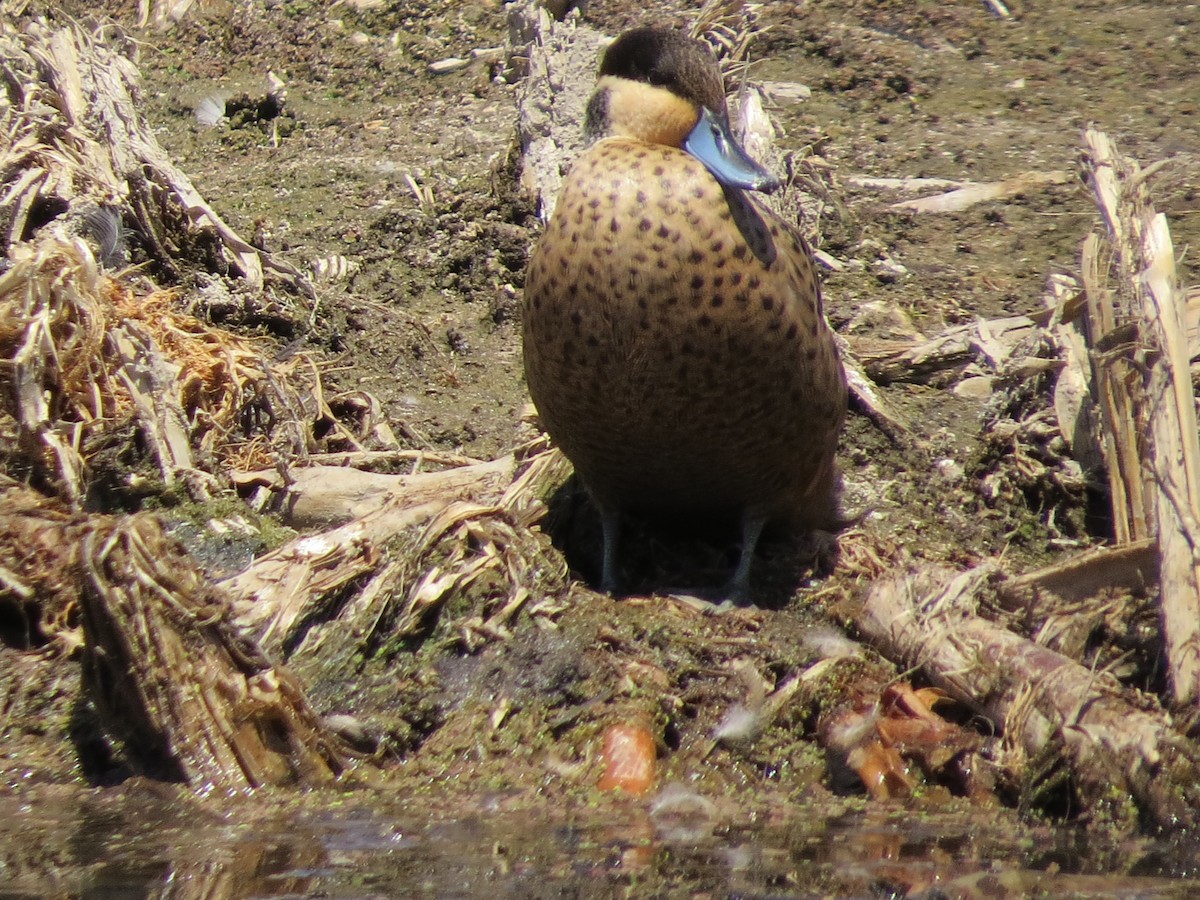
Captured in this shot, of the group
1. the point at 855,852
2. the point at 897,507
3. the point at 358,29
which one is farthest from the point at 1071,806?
the point at 358,29

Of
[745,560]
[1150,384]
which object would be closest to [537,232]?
[745,560]

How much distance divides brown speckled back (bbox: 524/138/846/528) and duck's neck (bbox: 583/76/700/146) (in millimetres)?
126

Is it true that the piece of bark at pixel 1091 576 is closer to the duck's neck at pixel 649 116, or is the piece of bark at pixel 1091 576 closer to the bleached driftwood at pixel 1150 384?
the bleached driftwood at pixel 1150 384

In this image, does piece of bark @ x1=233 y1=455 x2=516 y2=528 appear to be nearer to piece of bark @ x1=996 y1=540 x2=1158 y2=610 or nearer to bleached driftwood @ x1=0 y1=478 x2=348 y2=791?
bleached driftwood @ x1=0 y1=478 x2=348 y2=791

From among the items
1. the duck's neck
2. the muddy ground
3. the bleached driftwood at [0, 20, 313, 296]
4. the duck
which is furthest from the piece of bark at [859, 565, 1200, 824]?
the bleached driftwood at [0, 20, 313, 296]

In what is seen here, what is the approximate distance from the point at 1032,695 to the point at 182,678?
1737 millimetres

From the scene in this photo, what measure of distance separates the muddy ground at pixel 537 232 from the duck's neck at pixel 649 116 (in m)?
1.13

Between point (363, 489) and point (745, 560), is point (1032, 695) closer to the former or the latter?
point (745, 560)

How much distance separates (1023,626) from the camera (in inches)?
149

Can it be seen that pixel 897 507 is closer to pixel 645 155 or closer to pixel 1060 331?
pixel 1060 331

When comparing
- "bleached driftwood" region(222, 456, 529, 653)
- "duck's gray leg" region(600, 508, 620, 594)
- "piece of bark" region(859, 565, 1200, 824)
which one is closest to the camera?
"piece of bark" region(859, 565, 1200, 824)

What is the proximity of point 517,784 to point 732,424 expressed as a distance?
37.6 inches

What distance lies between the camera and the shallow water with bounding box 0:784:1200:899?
8.66 ft

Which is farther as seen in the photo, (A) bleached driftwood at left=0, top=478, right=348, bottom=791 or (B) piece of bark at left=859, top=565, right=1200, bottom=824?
(A) bleached driftwood at left=0, top=478, right=348, bottom=791
